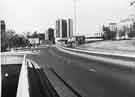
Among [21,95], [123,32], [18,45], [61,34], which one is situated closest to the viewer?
[21,95]

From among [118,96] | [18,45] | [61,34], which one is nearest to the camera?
[118,96]

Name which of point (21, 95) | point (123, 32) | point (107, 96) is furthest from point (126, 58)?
point (123, 32)

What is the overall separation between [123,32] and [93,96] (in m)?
160

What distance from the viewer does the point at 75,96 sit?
9.95 meters

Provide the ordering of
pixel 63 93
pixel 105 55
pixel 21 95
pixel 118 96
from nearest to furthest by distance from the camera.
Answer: pixel 21 95
pixel 118 96
pixel 63 93
pixel 105 55

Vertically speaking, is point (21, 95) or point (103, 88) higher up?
point (21, 95)

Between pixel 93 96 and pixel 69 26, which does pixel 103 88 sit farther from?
pixel 69 26

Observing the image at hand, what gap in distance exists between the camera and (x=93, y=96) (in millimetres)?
9461

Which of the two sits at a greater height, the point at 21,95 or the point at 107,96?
the point at 21,95

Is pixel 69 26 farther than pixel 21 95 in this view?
Yes

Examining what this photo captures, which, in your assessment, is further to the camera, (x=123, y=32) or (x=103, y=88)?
(x=123, y=32)

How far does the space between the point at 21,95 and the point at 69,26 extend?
538ft

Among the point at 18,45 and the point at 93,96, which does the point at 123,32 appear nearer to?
the point at 18,45

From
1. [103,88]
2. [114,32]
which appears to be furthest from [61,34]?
[103,88]
